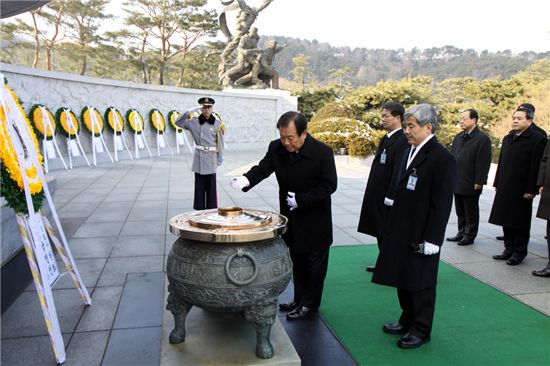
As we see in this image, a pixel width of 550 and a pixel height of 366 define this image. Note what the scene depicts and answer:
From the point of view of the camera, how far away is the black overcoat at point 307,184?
2881mm

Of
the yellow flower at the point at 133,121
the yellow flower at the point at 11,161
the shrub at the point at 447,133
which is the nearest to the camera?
the yellow flower at the point at 11,161

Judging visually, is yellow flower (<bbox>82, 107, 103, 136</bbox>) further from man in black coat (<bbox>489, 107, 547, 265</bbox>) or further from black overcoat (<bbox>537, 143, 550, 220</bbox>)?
black overcoat (<bbox>537, 143, 550, 220</bbox>)

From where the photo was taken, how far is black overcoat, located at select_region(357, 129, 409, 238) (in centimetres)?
373

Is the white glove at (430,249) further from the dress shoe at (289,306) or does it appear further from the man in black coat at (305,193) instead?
the dress shoe at (289,306)

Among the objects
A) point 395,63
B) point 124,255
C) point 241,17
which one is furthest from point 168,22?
point 395,63

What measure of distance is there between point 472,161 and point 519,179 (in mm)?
643

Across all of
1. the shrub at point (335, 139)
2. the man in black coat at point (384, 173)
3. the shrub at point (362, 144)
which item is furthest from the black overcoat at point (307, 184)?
the shrub at point (335, 139)

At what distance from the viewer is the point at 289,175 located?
2.94 m

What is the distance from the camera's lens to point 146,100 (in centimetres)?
1541

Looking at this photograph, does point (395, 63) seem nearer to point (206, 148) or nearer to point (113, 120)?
point (113, 120)

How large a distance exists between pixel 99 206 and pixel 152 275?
11.3ft

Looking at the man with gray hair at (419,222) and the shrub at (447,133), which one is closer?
the man with gray hair at (419,222)

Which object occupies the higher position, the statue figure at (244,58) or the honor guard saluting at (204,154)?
the statue figure at (244,58)

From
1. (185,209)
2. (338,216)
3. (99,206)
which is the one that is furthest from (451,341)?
(99,206)
